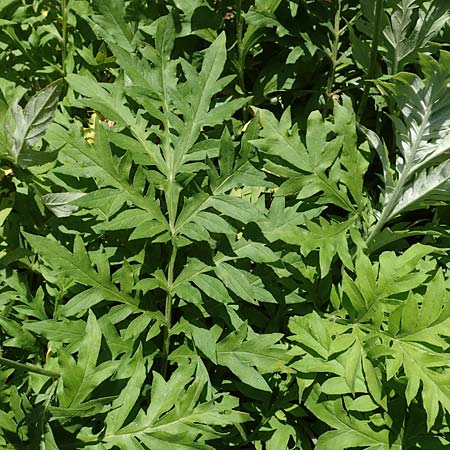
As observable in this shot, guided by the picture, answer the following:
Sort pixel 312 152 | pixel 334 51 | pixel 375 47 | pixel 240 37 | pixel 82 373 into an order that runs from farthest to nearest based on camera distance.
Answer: pixel 334 51
pixel 240 37
pixel 375 47
pixel 312 152
pixel 82 373

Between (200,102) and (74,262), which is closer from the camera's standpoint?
(74,262)

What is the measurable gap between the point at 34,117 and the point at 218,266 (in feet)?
2.13

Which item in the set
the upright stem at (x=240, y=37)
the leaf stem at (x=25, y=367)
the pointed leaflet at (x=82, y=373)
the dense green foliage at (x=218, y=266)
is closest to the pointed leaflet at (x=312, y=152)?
the dense green foliage at (x=218, y=266)

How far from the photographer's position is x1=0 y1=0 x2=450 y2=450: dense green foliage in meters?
1.70

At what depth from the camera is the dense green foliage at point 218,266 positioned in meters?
1.70

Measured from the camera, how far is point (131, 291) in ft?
6.19

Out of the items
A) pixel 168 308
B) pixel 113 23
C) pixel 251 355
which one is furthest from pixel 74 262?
pixel 113 23

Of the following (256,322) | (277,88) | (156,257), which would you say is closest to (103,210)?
(156,257)

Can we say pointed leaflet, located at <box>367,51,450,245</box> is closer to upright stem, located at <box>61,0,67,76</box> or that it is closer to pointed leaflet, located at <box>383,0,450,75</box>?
pointed leaflet, located at <box>383,0,450,75</box>

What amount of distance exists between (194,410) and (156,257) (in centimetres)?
49

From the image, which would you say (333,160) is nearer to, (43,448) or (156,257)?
(156,257)

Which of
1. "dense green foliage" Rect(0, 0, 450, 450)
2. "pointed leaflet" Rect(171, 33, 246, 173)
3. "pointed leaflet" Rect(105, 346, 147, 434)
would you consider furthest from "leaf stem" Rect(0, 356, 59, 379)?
"pointed leaflet" Rect(171, 33, 246, 173)

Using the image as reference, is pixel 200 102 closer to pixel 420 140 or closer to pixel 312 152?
pixel 312 152

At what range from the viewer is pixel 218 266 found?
1.88m
